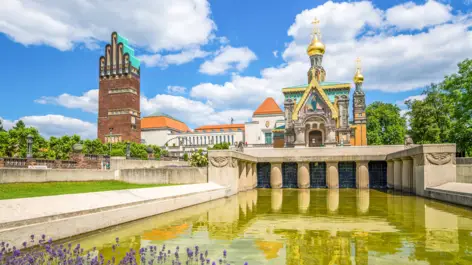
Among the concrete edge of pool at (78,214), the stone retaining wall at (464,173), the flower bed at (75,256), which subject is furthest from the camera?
the stone retaining wall at (464,173)

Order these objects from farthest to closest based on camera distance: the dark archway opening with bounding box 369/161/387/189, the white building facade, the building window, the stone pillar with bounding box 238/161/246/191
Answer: the white building facade → the building window → the dark archway opening with bounding box 369/161/387/189 → the stone pillar with bounding box 238/161/246/191

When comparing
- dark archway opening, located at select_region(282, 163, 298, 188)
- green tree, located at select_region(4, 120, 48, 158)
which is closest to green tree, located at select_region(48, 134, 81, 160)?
green tree, located at select_region(4, 120, 48, 158)

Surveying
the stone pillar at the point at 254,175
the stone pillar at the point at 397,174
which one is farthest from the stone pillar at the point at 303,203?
the stone pillar at the point at 254,175

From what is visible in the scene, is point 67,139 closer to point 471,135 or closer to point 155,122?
point 471,135

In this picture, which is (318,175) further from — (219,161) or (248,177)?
(219,161)

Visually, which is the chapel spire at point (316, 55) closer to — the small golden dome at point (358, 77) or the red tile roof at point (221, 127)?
the small golden dome at point (358, 77)

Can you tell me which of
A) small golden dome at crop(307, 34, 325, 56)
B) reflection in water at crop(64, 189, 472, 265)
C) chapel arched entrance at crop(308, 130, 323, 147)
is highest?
small golden dome at crop(307, 34, 325, 56)

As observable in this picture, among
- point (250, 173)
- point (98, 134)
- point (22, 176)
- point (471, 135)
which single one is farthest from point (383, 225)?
point (98, 134)

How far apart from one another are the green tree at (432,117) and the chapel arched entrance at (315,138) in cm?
2111

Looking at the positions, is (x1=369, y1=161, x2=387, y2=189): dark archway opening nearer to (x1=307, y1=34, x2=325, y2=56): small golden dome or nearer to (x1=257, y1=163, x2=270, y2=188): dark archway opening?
(x1=257, y1=163, x2=270, y2=188): dark archway opening

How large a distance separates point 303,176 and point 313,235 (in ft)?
81.2

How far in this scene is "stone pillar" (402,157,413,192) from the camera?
27717 mm

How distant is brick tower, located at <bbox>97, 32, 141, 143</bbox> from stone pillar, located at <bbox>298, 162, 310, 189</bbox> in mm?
68104

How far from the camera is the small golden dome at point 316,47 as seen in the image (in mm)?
84469
